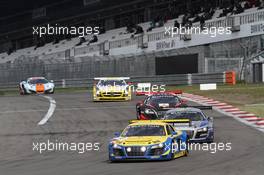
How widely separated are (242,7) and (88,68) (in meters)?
12.1

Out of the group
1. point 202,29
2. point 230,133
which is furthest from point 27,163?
point 202,29

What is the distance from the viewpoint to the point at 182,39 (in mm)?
46531

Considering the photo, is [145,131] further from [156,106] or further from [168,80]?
[168,80]

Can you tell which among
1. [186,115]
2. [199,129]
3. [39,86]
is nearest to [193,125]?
[199,129]

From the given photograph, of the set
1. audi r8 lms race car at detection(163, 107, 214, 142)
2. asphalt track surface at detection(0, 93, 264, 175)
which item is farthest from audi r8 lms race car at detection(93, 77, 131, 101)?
audi r8 lms race car at detection(163, 107, 214, 142)

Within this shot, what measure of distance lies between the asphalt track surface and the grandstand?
30.0ft

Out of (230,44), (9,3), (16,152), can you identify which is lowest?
(16,152)

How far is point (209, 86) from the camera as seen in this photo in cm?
3956

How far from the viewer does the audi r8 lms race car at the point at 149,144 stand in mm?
14945

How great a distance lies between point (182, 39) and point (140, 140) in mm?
31632

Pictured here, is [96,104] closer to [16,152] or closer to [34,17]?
[16,152]

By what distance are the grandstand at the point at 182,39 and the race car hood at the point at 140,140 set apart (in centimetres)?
2430

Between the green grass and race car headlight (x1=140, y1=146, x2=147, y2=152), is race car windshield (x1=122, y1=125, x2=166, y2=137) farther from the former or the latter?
the green grass

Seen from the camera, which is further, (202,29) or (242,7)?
(242,7)
